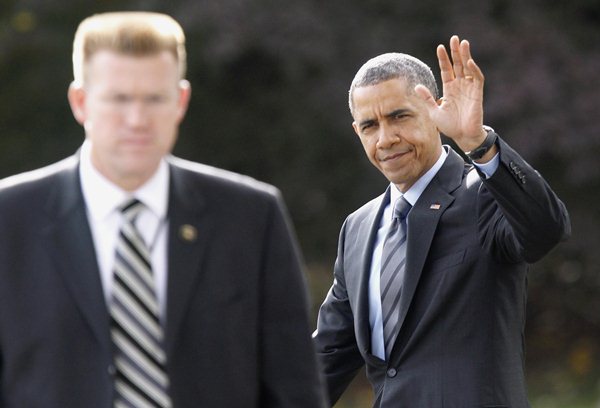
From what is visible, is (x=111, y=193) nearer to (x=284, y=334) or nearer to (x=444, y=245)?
(x=284, y=334)

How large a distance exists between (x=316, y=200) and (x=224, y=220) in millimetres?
10810

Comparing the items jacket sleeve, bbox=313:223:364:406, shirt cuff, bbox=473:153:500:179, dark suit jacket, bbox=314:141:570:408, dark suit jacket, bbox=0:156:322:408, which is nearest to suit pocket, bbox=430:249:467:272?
dark suit jacket, bbox=314:141:570:408

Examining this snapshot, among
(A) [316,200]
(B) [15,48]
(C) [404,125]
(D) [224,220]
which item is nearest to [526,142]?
(A) [316,200]

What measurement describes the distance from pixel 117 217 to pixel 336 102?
967 cm

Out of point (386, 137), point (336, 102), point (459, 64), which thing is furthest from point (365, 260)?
point (336, 102)

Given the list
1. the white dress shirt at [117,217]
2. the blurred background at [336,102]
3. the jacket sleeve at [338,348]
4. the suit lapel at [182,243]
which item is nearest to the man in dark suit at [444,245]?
the jacket sleeve at [338,348]

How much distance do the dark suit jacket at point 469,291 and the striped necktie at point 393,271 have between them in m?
0.07

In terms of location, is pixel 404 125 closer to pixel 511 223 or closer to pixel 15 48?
pixel 511 223

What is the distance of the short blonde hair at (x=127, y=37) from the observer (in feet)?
11.6

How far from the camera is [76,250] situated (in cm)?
360

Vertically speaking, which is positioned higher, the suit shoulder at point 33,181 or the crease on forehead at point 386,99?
the suit shoulder at point 33,181

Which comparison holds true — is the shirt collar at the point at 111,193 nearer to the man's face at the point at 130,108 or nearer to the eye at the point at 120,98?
the man's face at the point at 130,108

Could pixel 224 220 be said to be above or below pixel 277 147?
above

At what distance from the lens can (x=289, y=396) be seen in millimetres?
3740
